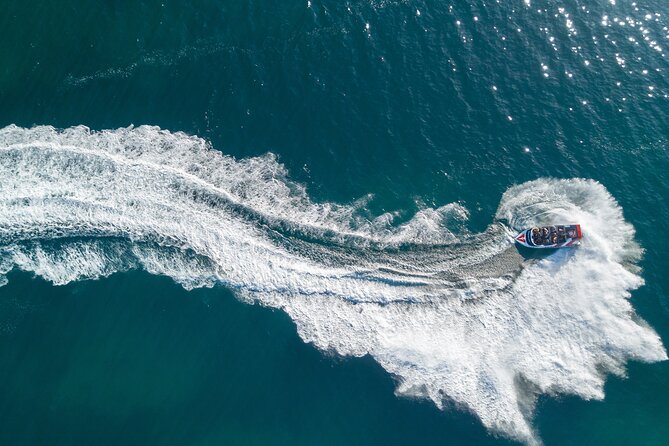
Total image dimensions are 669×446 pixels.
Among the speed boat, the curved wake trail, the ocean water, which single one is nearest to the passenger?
the speed boat

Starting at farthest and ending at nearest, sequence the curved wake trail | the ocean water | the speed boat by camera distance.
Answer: the speed boat, the curved wake trail, the ocean water

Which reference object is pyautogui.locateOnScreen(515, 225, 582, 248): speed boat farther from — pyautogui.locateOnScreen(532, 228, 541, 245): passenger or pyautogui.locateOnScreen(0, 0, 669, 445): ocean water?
pyautogui.locateOnScreen(0, 0, 669, 445): ocean water

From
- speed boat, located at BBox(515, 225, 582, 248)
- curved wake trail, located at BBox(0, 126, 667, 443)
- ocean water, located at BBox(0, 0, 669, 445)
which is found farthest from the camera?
speed boat, located at BBox(515, 225, 582, 248)

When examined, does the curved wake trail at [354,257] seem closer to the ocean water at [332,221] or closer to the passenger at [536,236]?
the ocean water at [332,221]

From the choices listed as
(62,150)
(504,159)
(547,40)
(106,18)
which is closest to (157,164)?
(62,150)

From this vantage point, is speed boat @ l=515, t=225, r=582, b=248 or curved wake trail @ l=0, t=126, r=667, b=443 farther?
speed boat @ l=515, t=225, r=582, b=248

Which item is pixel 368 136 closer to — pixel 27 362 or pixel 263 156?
pixel 263 156
